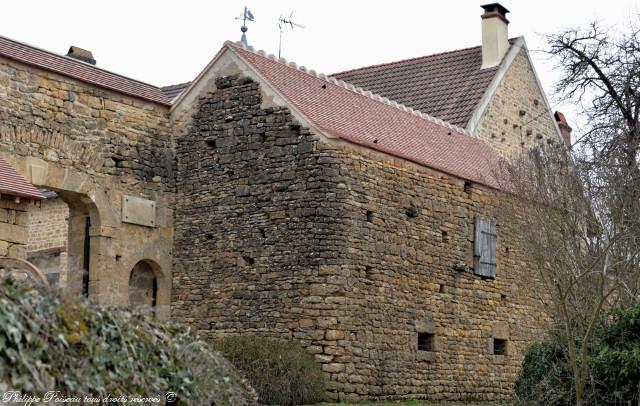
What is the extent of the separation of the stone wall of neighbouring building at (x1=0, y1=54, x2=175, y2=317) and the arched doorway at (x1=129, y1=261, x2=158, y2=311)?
17 centimetres

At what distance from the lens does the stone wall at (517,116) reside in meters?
24.8

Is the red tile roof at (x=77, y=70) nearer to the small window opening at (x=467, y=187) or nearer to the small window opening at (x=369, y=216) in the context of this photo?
the small window opening at (x=369, y=216)

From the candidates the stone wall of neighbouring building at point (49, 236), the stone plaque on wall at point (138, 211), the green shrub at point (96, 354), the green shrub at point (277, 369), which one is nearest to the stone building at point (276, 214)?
the stone plaque on wall at point (138, 211)

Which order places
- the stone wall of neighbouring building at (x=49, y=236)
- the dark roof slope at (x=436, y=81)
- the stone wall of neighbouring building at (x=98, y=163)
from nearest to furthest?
the stone wall of neighbouring building at (x=98, y=163)
the stone wall of neighbouring building at (x=49, y=236)
the dark roof slope at (x=436, y=81)

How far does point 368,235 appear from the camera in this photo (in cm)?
1664

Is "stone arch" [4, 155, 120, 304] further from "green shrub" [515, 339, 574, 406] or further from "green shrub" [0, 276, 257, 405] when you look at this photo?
"green shrub" [0, 276, 257, 405]

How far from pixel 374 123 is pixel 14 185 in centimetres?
731

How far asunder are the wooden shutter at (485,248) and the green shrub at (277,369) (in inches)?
Result: 199

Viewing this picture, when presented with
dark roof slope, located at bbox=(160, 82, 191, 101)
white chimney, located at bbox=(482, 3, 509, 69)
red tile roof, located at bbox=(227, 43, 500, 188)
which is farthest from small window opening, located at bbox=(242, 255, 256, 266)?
white chimney, located at bbox=(482, 3, 509, 69)

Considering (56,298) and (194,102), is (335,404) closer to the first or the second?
(194,102)

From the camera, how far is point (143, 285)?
17516 millimetres

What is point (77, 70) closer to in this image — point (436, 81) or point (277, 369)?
point (277, 369)

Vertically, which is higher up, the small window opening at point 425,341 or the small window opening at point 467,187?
the small window opening at point 467,187

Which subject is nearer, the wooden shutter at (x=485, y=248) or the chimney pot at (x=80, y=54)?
the wooden shutter at (x=485, y=248)
